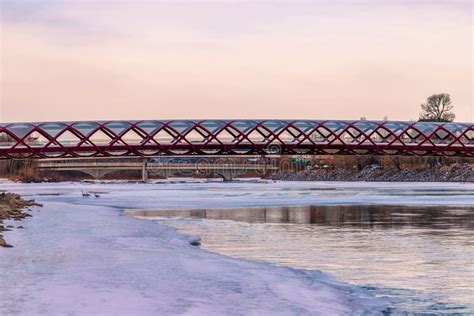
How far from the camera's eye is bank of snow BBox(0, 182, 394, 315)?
1427 centimetres

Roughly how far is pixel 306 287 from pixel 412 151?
81639 mm

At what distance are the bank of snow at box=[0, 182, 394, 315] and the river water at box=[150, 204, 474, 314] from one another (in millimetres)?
1236

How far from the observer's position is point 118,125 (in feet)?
305

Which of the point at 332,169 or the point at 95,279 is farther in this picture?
the point at 332,169

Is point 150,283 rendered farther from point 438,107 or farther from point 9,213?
point 438,107

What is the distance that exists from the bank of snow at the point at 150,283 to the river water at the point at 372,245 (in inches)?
48.7

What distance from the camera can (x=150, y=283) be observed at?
16.7 meters

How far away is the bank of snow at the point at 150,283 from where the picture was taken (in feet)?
46.8

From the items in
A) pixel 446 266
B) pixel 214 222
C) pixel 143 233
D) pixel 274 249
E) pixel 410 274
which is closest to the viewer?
pixel 410 274

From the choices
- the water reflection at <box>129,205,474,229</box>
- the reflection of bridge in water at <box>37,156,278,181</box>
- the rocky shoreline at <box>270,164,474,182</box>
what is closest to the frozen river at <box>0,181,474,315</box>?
the water reflection at <box>129,205,474,229</box>

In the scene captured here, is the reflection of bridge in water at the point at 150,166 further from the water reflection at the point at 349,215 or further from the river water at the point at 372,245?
the river water at the point at 372,245

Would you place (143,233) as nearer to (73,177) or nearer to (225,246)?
(225,246)

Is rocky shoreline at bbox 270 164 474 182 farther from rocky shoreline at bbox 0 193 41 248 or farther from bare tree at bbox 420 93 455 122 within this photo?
rocky shoreline at bbox 0 193 41 248

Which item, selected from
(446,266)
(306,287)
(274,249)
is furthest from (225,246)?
(306,287)
